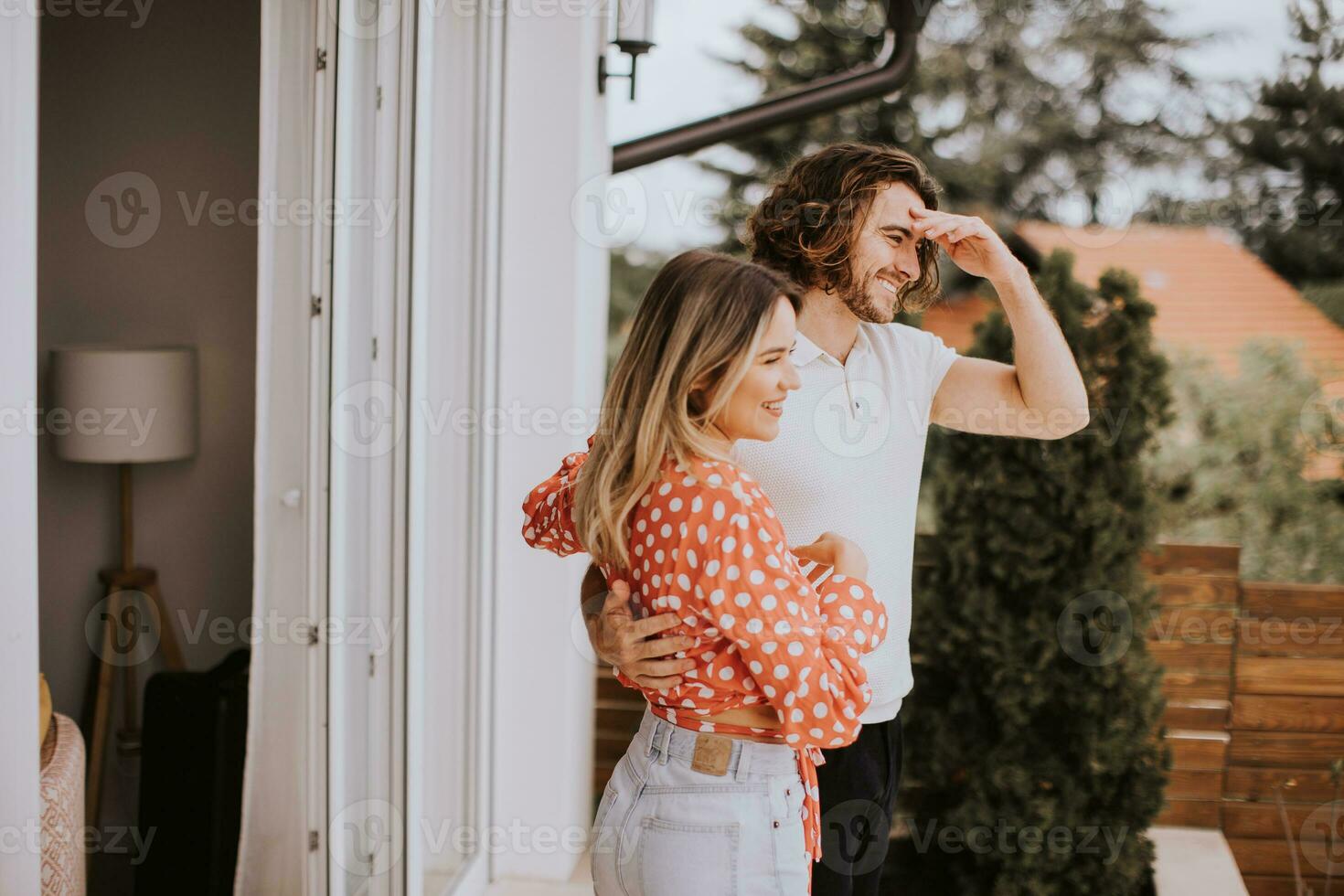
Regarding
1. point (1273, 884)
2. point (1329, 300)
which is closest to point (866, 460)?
point (1273, 884)

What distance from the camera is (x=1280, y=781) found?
320 cm

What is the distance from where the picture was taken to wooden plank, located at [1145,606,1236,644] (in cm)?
320

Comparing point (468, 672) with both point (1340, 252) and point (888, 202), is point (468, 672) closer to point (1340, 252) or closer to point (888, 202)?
point (888, 202)

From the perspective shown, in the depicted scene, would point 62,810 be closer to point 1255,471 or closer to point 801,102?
point 801,102

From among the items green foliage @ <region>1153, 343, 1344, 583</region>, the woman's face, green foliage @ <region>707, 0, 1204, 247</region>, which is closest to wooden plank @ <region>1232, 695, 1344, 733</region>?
the woman's face

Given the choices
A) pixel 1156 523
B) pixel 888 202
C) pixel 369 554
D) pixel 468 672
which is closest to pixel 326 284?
pixel 369 554

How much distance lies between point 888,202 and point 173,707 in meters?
1.78

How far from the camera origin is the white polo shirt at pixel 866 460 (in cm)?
162

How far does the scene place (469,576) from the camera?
2.76 meters

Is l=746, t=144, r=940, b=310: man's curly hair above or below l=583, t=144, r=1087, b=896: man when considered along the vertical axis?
above

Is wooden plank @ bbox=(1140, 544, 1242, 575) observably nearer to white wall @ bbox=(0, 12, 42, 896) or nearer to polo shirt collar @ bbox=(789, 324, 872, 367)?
polo shirt collar @ bbox=(789, 324, 872, 367)

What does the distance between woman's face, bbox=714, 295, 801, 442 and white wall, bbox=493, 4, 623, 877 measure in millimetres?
1701

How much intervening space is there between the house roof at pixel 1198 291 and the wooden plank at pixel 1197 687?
6.30 meters

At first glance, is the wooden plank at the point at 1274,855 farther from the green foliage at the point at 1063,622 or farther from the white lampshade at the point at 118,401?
the white lampshade at the point at 118,401
